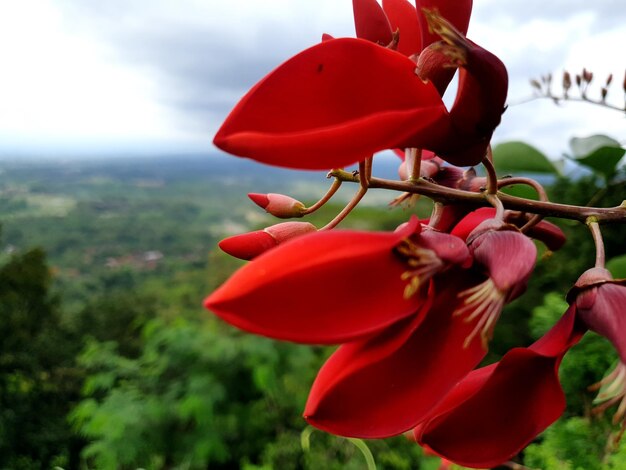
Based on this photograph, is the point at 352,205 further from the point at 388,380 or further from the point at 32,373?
the point at 32,373

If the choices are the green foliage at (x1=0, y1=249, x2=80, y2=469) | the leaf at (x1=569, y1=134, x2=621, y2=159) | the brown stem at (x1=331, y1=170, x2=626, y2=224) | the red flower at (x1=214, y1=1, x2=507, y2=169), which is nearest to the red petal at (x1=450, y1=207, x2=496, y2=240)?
the brown stem at (x1=331, y1=170, x2=626, y2=224)

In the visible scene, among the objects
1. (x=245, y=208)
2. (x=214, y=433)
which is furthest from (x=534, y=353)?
(x=245, y=208)

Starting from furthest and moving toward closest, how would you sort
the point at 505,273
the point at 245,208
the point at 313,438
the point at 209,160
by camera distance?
the point at 209,160, the point at 245,208, the point at 313,438, the point at 505,273

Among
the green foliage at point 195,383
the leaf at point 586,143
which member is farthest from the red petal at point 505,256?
the leaf at point 586,143

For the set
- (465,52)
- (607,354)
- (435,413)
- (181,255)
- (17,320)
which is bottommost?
(181,255)

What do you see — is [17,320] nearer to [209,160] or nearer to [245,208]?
[245,208]

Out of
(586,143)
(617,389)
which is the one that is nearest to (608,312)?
(617,389)

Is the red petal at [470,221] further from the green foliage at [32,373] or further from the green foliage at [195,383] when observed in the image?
the green foliage at [32,373]
